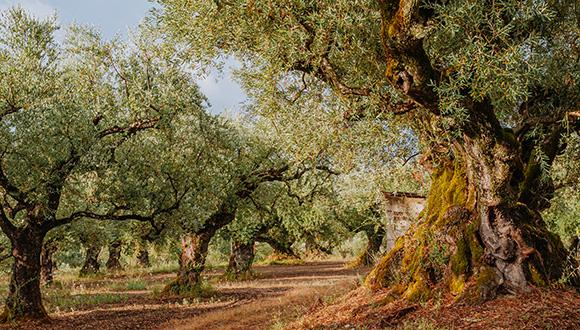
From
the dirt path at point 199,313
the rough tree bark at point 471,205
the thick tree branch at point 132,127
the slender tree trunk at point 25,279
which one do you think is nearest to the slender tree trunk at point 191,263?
the dirt path at point 199,313

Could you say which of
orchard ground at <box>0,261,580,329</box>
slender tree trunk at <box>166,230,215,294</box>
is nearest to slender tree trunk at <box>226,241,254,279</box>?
orchard ground at <box>0,261,580,329</box>

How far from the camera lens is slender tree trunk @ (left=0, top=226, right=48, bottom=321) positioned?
57.0 feet

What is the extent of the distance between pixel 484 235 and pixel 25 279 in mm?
15353

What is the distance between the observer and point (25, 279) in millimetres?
17469

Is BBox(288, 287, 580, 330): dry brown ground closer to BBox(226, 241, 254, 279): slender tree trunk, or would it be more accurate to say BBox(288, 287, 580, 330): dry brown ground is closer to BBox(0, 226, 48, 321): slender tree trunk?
BBox(0, 226, 48, 321): slender tree trunk

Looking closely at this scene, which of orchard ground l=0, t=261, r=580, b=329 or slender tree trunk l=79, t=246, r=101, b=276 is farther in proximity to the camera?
slender tree trunk l=79, t=246, r=101, b=276

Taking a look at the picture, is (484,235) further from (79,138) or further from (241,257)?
(241,257)

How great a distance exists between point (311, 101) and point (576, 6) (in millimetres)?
7007

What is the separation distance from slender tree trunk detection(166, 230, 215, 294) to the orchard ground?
2.91 feet

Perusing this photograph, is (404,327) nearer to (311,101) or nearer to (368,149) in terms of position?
(368,149)

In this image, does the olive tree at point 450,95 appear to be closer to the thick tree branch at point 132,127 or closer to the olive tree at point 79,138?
the olive tree at point 79,138

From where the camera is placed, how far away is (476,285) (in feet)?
35.2

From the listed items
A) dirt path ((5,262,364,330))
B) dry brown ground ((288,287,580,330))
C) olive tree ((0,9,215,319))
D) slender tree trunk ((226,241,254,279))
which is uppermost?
olive tree ((0,9,215,319))

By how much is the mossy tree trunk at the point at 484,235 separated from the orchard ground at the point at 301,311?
49cm
